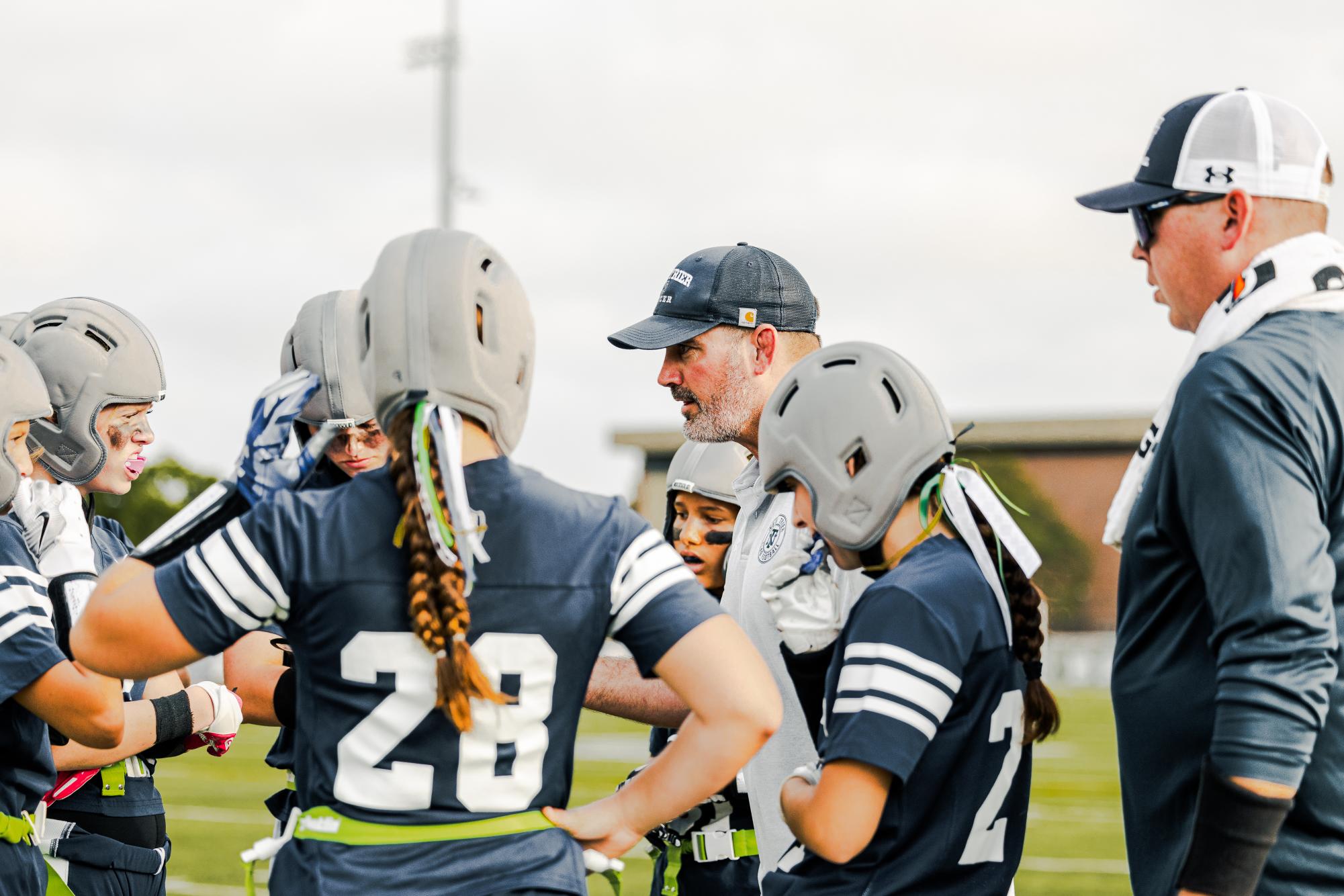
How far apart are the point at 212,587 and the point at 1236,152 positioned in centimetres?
239

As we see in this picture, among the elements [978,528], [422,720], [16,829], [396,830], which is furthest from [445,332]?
[16,829]

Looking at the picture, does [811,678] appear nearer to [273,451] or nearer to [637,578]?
[637,578]

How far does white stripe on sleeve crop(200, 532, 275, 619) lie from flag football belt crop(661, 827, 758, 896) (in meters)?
2.48

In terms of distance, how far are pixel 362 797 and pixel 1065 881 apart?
11350mm

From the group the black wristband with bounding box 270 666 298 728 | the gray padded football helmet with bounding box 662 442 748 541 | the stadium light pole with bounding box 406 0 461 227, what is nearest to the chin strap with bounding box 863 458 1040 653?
the gray padded football helmet with bounding box 662 442 748 541

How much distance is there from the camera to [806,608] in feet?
12.7

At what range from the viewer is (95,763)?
477cm

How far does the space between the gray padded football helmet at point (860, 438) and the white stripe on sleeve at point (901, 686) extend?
409mm

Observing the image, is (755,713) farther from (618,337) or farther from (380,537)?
(618,337)

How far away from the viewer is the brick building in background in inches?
2817

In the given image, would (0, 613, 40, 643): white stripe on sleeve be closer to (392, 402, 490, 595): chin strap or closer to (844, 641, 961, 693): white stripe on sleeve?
(392, 402, 490, 595): chin strap

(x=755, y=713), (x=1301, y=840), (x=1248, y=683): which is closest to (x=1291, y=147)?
(x=1248, y=683)

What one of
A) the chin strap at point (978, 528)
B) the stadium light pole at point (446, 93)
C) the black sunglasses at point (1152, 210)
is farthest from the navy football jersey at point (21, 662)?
the stadium light pole at point (446, 93)

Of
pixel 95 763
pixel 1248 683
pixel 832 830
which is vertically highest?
pixel 1248 683
